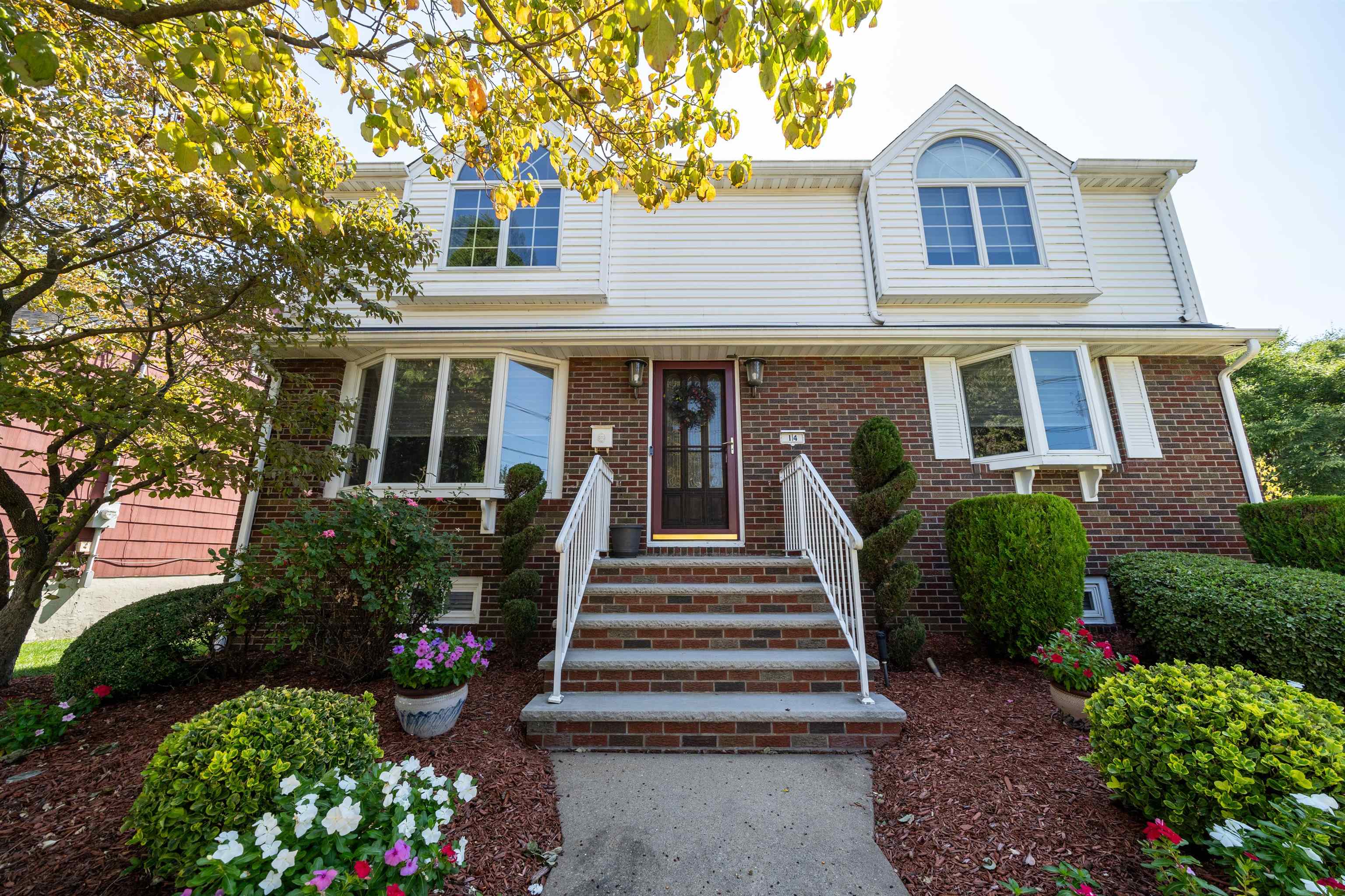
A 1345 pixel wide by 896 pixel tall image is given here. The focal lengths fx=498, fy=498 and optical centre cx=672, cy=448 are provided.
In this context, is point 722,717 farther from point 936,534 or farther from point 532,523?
point 936,534

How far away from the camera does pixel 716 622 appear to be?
A: 12.6 feet

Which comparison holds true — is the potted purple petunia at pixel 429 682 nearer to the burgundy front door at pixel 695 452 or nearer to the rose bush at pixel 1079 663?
the burgundy front door at pixel 695 452

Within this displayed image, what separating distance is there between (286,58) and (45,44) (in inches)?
33.2

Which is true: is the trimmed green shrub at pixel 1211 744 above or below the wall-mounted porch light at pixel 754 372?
below

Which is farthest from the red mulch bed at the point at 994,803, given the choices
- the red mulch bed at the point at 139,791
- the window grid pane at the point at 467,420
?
the window grid pane at the point at 467,420

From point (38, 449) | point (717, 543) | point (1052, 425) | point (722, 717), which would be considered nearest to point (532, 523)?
point (717, 543)

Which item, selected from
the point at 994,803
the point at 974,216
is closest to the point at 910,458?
the point at 974,216

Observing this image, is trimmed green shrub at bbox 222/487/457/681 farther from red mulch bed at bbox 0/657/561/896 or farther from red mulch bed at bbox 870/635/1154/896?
red mulch bed at bbox 870/635/1154/896

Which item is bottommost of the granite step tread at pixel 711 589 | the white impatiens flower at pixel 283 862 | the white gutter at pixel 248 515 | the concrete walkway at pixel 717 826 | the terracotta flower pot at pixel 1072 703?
the concrete walkway at pixel 717 826

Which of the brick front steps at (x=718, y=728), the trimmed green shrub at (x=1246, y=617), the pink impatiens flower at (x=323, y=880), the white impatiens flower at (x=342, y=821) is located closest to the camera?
the pink impatiens flower at (x=323, y=880)

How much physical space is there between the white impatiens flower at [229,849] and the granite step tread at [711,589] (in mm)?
2766

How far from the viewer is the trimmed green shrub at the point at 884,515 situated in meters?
4.27

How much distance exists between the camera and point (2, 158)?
3.61m

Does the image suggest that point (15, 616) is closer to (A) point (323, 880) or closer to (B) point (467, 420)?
(B) point (467, 420)
